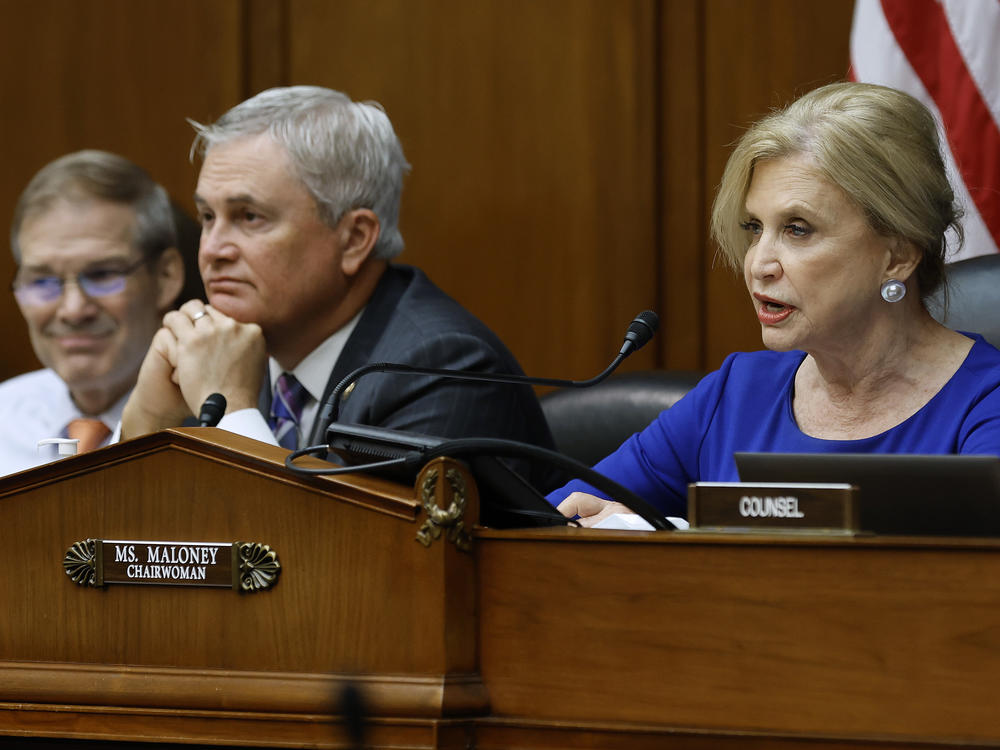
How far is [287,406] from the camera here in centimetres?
237

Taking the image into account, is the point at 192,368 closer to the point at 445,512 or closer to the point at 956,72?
the point at 445,512

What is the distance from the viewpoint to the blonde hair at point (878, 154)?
1.67 m

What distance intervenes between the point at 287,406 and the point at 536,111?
1076 millimetres

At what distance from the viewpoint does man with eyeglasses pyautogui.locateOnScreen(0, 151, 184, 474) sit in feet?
9.18

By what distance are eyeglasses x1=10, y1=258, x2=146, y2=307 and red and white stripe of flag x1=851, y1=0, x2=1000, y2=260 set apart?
1566mm

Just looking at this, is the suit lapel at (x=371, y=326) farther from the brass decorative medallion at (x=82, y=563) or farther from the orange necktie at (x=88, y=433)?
the brass decorative medallion at (x=82, y=563)

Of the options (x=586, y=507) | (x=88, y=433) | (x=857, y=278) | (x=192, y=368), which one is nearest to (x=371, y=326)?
(x=192, y=368)

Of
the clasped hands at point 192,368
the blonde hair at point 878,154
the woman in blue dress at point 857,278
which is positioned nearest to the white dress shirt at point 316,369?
the clasped hands at point 192,368

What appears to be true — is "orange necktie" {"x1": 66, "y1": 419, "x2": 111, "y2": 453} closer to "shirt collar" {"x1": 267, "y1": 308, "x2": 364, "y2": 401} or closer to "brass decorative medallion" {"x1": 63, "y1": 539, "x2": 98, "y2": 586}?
"shirt collar" {"x1": 267, "y1": 308, "x2": 364, "y2": 401}

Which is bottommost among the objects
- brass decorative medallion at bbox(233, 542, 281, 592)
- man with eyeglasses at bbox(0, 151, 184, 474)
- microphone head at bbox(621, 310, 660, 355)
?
brass decorative medallion at bbox(233, 542, 281, 592)

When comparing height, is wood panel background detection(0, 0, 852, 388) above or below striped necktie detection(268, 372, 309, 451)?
above

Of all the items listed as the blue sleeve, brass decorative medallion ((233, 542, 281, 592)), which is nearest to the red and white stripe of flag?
the blue sleeve

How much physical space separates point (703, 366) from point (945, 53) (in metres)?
0.87

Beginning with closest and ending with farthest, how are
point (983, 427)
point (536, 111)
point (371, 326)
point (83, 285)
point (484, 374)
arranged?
1. point (484, 374)
2. point (983, 427)
3. point (371, 326)
4. point (83, 285)
5. point (536, 111)
